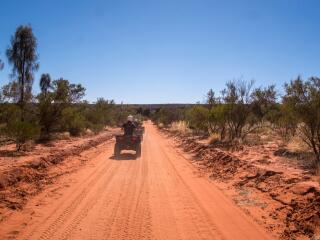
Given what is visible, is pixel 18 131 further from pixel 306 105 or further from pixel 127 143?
pixel 306 105

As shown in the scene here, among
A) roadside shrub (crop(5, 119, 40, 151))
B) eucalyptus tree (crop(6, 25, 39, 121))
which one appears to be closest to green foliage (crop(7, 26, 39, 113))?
eucalyptus tree (crop(6, 25, 39, 121))

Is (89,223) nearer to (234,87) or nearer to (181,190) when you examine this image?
(181,190)

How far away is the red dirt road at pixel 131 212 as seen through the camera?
24.7 feet

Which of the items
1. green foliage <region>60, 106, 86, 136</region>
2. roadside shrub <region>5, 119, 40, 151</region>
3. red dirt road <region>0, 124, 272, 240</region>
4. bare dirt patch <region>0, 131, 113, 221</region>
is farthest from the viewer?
green foliage <region>60, 106, 86, 136</region>

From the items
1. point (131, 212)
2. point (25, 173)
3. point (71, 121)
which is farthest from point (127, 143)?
point (71, 121)

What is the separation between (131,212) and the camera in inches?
354

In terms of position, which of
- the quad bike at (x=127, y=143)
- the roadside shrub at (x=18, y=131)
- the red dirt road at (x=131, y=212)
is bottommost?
the red dirt road at (x=131, y=212)

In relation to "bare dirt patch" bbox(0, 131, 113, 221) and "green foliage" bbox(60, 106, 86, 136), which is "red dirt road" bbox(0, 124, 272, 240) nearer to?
"bare dirt patch" bbox(0, 131, 113, 221)

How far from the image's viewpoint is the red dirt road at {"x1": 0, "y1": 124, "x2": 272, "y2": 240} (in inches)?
297

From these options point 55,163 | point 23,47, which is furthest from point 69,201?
point 23,47

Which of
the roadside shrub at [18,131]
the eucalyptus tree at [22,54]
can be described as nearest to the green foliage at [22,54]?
the eucalyptus tree at [22,54]

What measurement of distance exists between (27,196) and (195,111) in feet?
82.6

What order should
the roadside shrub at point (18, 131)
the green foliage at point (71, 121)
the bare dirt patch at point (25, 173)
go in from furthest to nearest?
1. the green foliage at point (71, 121)
2. the roadside shrub at point (18, 131)
3. the bare dirt patch at point (25, 173)

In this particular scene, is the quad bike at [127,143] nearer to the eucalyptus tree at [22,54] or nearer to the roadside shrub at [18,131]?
the roadside shrub at [18,131]
